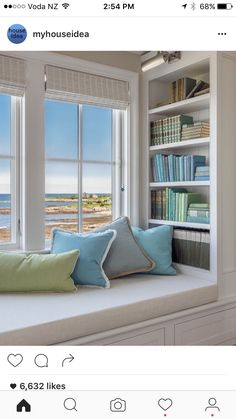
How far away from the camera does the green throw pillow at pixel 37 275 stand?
1.64 metres

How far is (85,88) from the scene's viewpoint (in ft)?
7.14

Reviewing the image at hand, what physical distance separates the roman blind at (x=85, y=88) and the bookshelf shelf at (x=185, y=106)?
261 millimetres

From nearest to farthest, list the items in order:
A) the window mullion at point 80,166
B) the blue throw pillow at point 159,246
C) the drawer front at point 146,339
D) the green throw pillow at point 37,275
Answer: the drawer front at point 146,339 < the green throw pillow at point 37,275 < the blue throw pillow at point 159,246 < the window mullion at point 80,166

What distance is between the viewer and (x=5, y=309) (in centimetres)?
142

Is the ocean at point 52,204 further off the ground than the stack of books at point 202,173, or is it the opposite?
the stack of books at point 202,173
